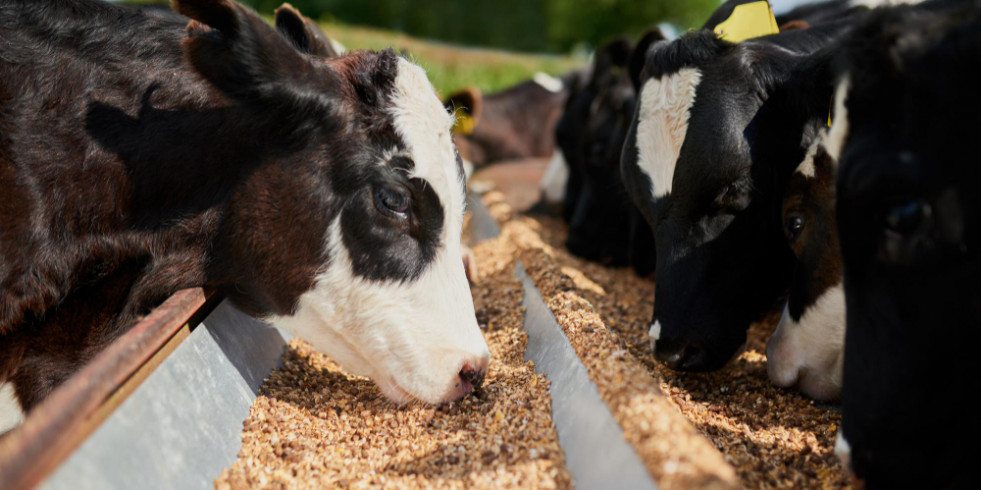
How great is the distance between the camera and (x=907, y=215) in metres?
1.93

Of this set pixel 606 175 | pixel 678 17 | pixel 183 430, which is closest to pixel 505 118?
pixel 606 175

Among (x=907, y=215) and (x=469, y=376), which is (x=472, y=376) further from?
(x=907, y=215)

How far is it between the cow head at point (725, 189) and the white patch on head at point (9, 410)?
2253 millimetres

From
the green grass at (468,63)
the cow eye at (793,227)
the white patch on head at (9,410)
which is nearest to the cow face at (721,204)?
the cow eye at (793,227)

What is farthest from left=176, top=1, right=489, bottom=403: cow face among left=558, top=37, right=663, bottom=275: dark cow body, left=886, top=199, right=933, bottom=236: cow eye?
left=558, top=37, right=663, bottom=275: dark cow body

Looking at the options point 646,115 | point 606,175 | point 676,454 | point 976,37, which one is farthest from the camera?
point 606,175

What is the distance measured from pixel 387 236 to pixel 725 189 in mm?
1384

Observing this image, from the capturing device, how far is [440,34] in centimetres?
3481

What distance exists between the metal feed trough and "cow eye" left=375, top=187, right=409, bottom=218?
27.1 inches

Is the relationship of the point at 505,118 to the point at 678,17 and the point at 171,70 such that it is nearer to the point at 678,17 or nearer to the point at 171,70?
the point at 171,70

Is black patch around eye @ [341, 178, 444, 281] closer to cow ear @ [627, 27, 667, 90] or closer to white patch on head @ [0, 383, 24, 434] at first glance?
white patch on head @ [0, 383, 24, 434]

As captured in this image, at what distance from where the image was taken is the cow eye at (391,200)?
2705 millimetres

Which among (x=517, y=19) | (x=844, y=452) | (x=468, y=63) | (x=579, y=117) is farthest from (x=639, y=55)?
(x=517, y=19)

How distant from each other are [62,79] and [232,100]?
590 mm
